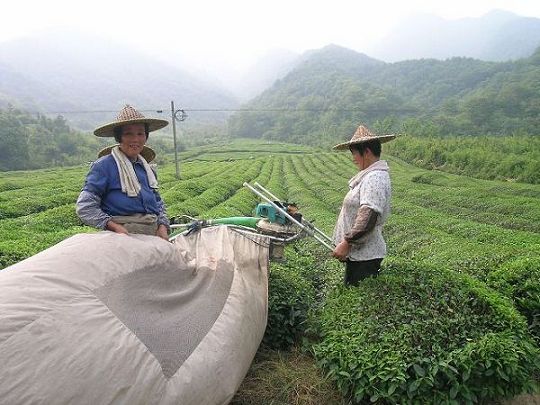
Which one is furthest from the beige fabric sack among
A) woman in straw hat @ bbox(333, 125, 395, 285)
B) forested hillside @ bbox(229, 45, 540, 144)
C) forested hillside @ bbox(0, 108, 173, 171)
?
forested hillside @ bbox(0, 108, 173, 171)

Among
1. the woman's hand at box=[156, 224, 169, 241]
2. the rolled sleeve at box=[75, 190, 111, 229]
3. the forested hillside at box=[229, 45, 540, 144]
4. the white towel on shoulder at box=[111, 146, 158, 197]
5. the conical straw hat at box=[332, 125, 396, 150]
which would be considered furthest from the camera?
the forested hillside at box=[229, 45, 540, 144]

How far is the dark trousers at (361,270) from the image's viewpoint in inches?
168

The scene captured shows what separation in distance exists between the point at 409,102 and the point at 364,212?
100 meters

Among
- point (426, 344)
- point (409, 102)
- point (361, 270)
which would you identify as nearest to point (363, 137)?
point (361, 270)

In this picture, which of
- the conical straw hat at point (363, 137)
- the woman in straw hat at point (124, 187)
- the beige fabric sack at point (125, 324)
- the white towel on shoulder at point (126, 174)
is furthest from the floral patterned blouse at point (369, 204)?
the white towel on shoulder at point (126, 174)

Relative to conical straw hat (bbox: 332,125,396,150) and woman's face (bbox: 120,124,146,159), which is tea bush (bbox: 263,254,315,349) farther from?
woman's face (bbox: 120,124,146,159)

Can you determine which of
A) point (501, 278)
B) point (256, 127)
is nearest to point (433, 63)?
point (256, 127)

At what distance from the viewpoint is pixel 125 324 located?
9.04 feet

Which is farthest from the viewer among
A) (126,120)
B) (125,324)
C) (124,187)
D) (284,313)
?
(284,313)

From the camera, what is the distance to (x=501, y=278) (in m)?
5.02

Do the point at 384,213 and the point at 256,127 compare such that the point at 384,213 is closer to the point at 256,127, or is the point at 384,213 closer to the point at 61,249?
the point at 61,249

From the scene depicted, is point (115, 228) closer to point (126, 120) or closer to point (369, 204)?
point (126, 120)

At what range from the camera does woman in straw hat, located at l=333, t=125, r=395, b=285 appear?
3.83 m

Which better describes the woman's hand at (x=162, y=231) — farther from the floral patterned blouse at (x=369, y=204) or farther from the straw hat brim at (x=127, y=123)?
the floral patterned blouse at (x=369, y=204)
